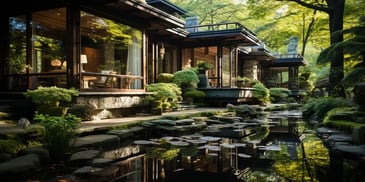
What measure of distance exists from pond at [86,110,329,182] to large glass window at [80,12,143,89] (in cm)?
420

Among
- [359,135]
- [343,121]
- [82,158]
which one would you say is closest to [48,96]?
[82,158]

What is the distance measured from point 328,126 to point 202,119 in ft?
10.3

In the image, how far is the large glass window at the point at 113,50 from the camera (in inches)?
344

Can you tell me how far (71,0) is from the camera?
274 inches

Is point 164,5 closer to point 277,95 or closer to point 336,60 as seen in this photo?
point 336,60

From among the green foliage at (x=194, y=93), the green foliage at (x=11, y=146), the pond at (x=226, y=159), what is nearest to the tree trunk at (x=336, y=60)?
the pond at (x=226, y=159)

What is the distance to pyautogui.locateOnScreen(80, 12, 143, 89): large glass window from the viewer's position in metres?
8.73

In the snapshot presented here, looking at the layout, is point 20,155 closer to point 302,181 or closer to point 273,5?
point 302,181

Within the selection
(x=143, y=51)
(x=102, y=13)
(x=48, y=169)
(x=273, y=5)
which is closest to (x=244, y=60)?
(x=273, y=5)

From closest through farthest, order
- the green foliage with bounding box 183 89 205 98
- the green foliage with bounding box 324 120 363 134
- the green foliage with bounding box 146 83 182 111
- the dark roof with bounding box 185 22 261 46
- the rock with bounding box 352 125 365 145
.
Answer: the rock with bounding box 352 125 365 145 < the green foliage with bounding box 324 120 363 134 < the green foliage with bounding box 146 83 182 111 < the green foliage with bounding box 183 89 205 98 < the dark roof with bounding box 185 22 261 46

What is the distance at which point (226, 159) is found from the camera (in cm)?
388

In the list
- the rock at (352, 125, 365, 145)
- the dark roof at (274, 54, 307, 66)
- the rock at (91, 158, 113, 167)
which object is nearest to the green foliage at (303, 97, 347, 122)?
the rock at (352, 125, 365, 145)

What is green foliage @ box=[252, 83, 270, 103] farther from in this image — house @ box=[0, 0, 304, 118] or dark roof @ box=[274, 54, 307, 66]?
dark roof @ box=[274, 54, 307, 66]

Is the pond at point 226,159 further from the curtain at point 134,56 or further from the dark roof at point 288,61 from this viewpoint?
the dark roof at point 288,61
